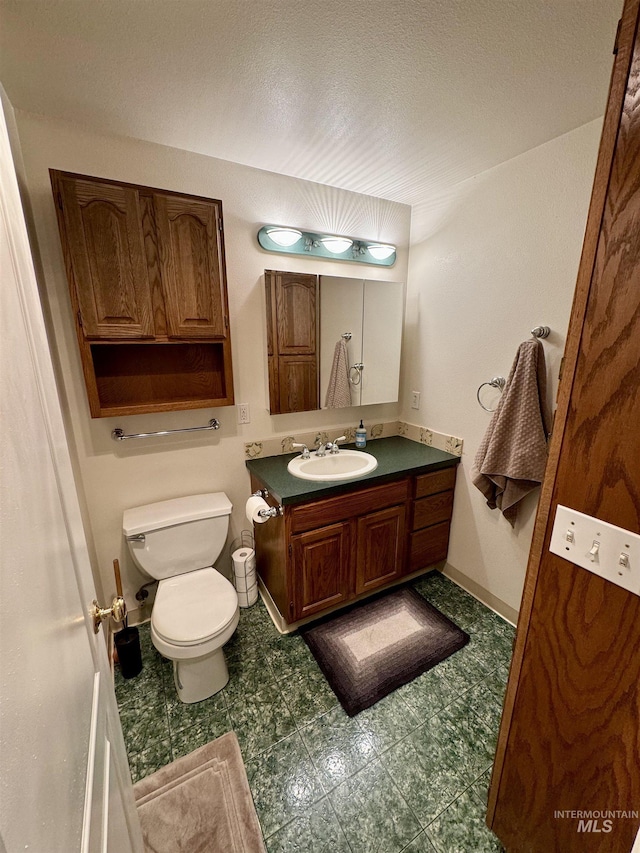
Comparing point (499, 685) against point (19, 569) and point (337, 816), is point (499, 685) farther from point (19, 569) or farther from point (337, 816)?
point (19, 569)

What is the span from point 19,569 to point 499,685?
6.61ft

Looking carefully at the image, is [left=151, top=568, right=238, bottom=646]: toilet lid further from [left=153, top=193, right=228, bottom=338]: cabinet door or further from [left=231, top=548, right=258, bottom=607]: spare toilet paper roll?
[left=153, top=193, right=228, bottom=338]: cabinet door

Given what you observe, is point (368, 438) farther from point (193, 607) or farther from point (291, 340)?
point (193, 607)

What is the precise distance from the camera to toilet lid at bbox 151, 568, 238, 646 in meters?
1.42

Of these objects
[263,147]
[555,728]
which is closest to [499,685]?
[555,728]

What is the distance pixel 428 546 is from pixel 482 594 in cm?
42

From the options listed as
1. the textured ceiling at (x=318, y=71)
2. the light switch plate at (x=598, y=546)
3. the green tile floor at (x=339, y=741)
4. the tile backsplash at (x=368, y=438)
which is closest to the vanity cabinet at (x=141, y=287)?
the textured ceiling at (x=318, y=71)

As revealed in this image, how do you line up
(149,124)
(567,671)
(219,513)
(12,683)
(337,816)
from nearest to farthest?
(12,683)
(567,671)
(337,816)
(149,124)
(219,513)

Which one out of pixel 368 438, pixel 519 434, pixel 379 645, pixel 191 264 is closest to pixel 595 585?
pixel 519 434

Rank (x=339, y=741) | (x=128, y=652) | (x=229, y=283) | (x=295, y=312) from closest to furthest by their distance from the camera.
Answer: (x=339, y=741) → (x=128, y=652) → (x=229, y=283) → (x=295, y=312)

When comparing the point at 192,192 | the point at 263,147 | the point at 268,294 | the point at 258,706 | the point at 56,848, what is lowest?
the point at 258,706

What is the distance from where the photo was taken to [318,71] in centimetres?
116

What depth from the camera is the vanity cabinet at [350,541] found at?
5.62 feet

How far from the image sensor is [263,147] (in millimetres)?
1588
